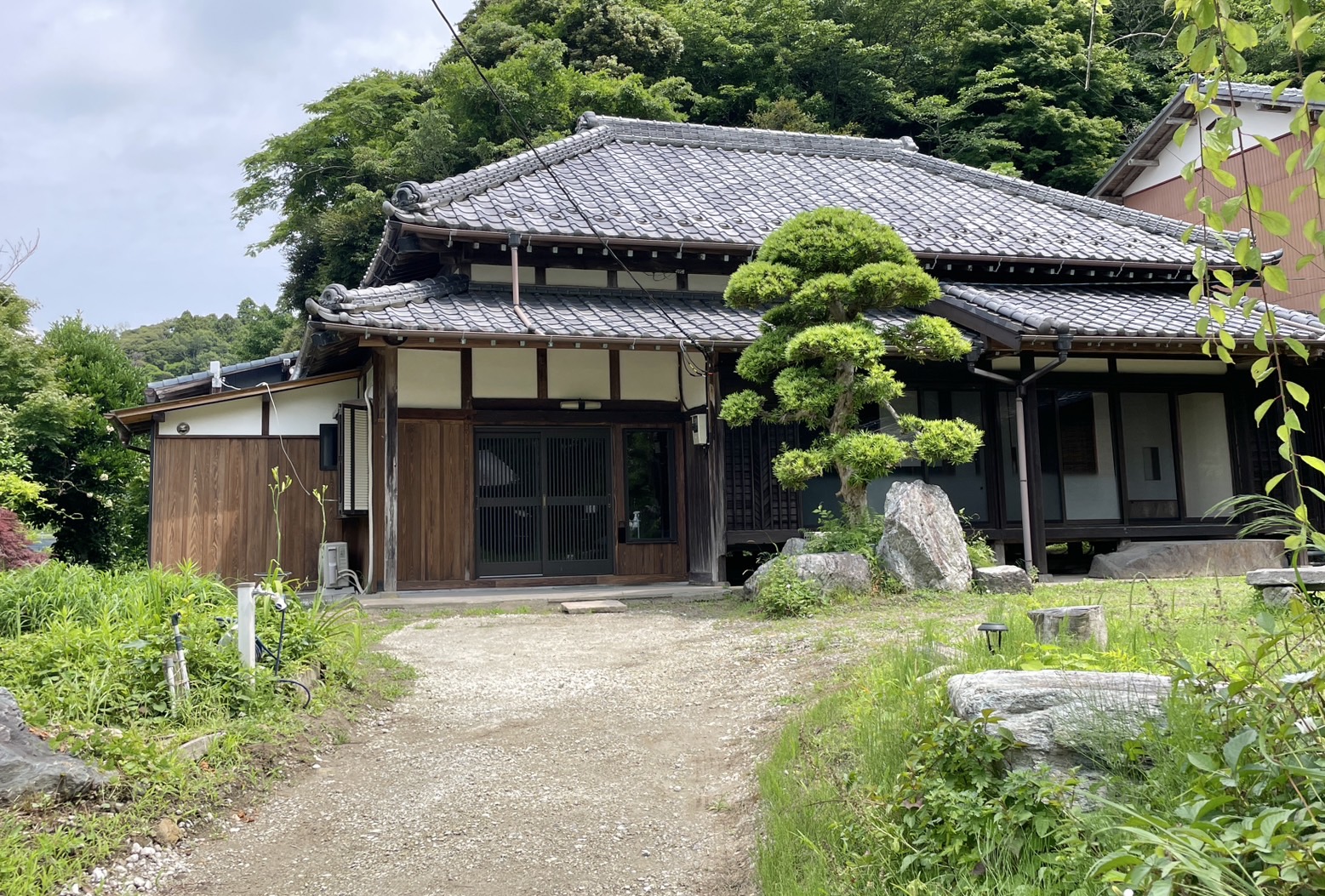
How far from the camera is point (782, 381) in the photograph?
31.2 ft

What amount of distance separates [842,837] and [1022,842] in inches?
26.5

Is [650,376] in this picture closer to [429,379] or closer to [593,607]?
[429,379]

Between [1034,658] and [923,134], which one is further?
[923,134]

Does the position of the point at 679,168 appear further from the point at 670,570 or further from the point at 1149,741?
the point at 1149,741

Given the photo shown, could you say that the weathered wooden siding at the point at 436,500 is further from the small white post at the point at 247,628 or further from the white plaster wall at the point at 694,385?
the small white post at the point at 247,628

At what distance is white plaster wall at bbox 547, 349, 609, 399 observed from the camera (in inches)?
469

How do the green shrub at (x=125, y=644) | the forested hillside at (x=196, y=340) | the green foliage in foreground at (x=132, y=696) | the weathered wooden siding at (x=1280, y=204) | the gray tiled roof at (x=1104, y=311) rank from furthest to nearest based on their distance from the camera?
1. the forested hillside at (x=196, y=340)
2. the weathered wooden siding at (x=1280, y=204)
3. the gray tiled roof at (x=1104, y=311)
4. the green shrub at (x=125, y=644)
5. the green foliage in foreground at (x=132, y=696)

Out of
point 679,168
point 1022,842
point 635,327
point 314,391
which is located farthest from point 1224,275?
point 679,168

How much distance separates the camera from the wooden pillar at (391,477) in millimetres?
10445

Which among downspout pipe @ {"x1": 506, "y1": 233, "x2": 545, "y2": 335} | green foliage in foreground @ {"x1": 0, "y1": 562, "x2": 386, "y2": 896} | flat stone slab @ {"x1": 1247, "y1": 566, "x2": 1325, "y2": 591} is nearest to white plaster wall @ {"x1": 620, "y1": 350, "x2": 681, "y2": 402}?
downspout pipe @ {"x1": 506, "y1": 233, "x2": 545, "y2": 335}

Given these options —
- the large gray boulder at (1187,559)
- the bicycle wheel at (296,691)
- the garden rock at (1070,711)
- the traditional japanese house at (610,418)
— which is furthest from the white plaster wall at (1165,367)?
the bicycle wheel at (296,691)

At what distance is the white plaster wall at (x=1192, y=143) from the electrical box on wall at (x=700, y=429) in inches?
416

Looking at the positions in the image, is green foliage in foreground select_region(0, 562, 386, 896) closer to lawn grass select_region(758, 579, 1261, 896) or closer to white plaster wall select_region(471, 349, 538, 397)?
lawn grass select_region(758, 579, 1261, 896)

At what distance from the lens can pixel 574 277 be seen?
40.8ft
